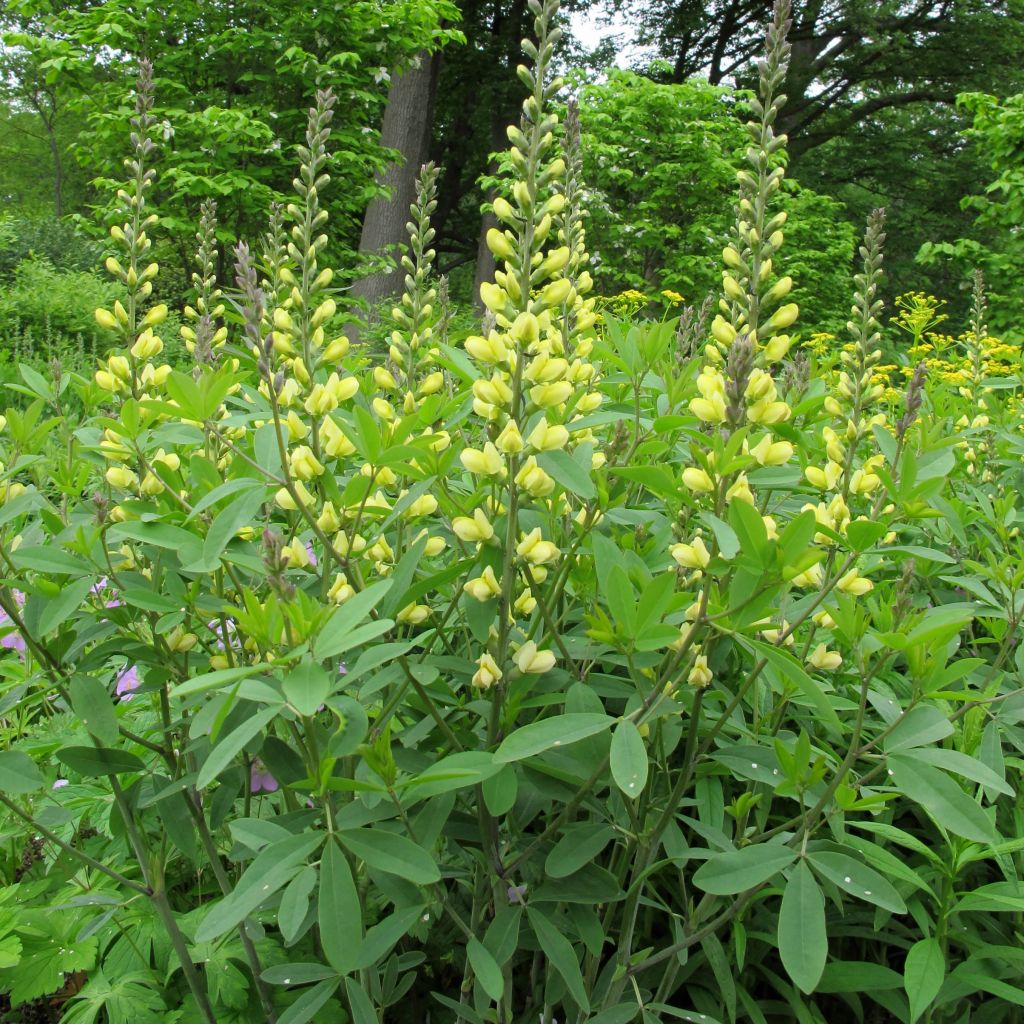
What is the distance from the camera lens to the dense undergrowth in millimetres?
1150

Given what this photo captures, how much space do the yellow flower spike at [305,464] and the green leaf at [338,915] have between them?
0.55 meters

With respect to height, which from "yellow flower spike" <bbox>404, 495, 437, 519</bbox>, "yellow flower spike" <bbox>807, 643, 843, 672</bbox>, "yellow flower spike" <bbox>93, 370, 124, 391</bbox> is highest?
"yellow flower spike" <bbox>93, 370, 124, 391</bbox>

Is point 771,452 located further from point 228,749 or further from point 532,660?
point 228,749

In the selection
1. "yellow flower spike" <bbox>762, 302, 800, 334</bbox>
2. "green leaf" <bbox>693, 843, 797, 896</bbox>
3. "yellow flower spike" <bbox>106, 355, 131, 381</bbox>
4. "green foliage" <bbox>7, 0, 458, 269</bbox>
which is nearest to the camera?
"green leaf" <bbox>693, 843, 797, 896</bbox>

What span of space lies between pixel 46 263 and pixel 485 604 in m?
14.5

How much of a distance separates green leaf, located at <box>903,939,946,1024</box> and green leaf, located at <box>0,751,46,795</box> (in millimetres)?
1377

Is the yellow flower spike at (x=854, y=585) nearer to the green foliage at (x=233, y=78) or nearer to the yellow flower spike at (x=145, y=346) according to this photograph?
the yellow flower spike at (x=145, y=346)

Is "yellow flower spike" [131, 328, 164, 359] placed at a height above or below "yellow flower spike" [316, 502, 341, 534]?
above

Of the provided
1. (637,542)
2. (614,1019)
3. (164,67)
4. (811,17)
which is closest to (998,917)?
(614,1019)

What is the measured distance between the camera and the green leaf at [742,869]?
3.77 feet

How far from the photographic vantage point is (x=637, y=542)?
1617 millimetres

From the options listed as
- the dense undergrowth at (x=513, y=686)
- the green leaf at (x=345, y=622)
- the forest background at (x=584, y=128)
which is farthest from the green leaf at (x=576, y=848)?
the forest background at (x=584, y=128)

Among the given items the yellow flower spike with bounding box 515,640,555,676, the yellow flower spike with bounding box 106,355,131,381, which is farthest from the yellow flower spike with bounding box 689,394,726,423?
the yellow flower spike with bounding box 106,355,131,381

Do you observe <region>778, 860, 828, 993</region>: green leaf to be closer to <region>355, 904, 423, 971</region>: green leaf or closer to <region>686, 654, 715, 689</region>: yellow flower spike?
<region>686, 654, 715, 689</region>: yellow flower spike
